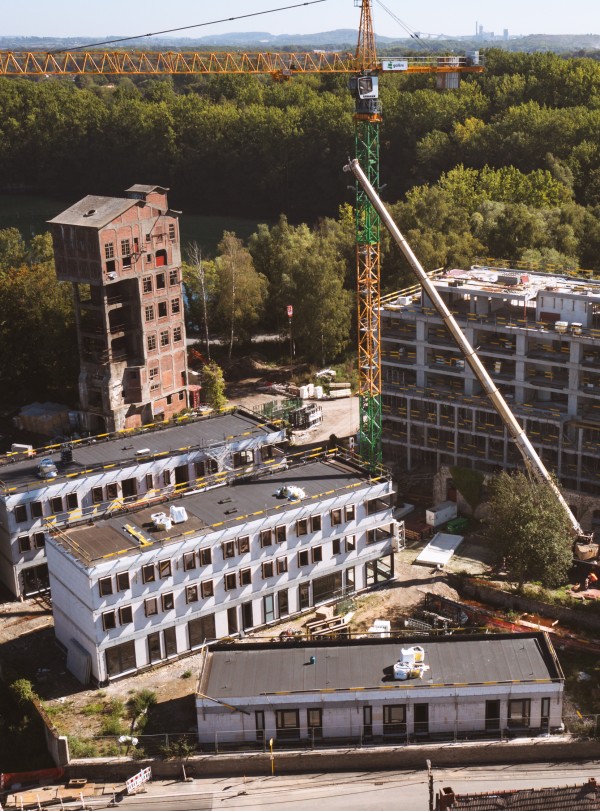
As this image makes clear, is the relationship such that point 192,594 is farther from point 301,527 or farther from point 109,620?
point 301,527

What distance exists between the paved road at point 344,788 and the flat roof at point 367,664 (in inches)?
143

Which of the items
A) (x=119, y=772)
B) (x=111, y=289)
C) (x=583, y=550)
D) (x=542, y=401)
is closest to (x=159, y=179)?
(x=111, y=289)

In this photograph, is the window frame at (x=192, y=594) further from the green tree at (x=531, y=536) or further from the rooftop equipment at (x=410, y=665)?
the green tree at (x=531, y=536)

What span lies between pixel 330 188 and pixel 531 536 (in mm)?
117289

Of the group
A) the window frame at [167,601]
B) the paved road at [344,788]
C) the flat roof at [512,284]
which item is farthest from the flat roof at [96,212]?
the paved road at [344,788]

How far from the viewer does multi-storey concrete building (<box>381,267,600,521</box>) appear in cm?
6706

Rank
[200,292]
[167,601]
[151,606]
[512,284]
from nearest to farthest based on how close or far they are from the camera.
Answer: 1. [151,606]
2. [167,601]
3. [512,284]
4. [200,292]

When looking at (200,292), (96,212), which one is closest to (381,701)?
(96,212)

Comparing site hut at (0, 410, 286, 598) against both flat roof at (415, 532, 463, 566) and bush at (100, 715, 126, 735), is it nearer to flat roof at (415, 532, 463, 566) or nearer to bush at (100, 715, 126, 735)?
flat roof at (415, 532, 463, 566)

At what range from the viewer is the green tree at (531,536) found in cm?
5544

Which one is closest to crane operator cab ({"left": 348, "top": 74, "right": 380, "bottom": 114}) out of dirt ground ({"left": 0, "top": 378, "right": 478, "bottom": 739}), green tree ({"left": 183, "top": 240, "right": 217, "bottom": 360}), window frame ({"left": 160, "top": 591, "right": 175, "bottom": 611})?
dirt ground ({"left": 0, "top": 378, "right": 478, "bottom": 739})

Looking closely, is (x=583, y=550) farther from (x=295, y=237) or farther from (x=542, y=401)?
(x=295, y=237)

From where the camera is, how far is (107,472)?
61188 mm

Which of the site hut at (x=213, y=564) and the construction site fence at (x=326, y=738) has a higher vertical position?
the site hut at (x=213, y=564)
